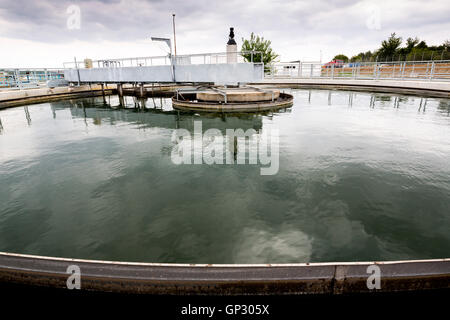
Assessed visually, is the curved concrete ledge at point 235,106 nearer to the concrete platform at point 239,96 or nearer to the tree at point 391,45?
the concrete platform at point 239,96

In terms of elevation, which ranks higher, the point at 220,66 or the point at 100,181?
the point at 220,66

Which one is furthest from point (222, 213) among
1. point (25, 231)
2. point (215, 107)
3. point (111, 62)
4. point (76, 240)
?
point (111, 62)

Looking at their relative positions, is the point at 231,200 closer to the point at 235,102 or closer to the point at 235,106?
the point at 235,106

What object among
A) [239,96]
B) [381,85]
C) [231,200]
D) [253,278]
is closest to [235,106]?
[239,96]

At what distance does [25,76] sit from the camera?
2183cm

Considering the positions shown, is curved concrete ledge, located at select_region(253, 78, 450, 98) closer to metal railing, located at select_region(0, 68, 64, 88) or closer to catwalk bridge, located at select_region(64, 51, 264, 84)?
catwalk bridge, located at select_region(64, 51, 264, 84)

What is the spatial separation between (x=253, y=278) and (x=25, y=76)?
1090 inches

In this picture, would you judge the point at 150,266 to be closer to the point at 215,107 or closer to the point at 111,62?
the point at 215,107

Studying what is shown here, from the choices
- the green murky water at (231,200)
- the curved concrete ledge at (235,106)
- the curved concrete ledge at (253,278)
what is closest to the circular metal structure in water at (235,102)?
the curved concrete ledge at (235,106)

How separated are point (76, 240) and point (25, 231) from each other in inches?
39.4

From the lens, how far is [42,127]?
1148 centimetres

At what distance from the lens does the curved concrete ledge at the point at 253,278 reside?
2.54 m

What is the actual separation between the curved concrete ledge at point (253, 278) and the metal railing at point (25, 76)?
24353 millimetres

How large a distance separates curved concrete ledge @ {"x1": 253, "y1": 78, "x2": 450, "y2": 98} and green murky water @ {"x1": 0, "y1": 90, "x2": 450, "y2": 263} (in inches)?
508
